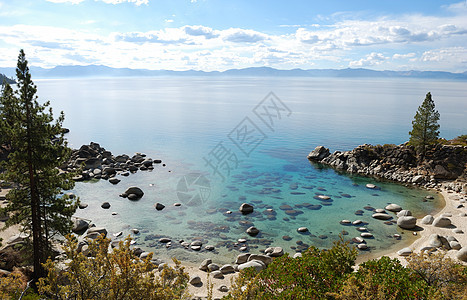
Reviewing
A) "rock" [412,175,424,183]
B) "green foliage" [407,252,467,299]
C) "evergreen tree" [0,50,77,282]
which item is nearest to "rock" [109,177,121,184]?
"evergreen tree" [0,50,77,282]

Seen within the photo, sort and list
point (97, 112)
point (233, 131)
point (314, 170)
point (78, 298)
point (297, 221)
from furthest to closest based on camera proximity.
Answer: point (97, 112)
point (233, 131)
point (314, 170)
point (297, 221)
point (78, 298)

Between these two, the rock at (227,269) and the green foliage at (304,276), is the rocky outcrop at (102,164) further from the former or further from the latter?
the green foliage at (304,276)

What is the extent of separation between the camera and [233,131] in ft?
295

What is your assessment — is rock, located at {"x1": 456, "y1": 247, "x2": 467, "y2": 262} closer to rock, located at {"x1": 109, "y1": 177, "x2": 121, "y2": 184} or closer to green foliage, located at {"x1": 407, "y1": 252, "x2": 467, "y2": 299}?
green foliage, located at {"x1": 407, "y1": 252, "x2": 467, "y2": 299}

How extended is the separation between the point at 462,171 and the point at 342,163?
17305mm

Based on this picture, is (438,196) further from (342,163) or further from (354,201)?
(342,163)

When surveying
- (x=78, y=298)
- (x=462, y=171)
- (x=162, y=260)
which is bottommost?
(x=162, y=260)

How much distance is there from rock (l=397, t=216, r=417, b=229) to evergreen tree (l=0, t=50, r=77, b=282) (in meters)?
31.4

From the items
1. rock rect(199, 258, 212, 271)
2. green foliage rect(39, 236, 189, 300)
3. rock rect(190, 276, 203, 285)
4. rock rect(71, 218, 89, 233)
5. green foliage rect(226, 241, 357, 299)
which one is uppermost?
green foliage rect(39, 236, 189, 300)

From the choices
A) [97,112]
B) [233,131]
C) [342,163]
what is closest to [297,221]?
[342,163]

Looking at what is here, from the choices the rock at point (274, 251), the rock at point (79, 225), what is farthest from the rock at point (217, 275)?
the rock at point (79, 225)

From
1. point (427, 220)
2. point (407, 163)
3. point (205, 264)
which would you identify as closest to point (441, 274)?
point (205, 264)

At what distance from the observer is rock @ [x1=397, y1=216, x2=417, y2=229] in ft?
103

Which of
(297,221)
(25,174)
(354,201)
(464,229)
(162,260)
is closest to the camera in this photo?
(25,174)
